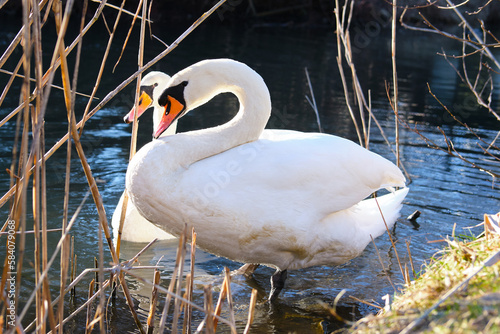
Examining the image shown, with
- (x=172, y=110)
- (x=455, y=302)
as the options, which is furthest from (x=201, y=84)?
(x=455, y=302)

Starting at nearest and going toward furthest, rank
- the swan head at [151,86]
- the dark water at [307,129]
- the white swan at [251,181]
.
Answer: the white swan at [251,181]
the dark water at [307,129]
the swan head at [151,86]

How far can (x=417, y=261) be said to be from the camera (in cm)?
453

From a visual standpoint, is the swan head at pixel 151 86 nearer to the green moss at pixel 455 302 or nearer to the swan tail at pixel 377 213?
the swan tail at pixel 377 213

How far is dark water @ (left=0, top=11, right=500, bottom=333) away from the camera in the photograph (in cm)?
412

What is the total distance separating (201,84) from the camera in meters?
3.63

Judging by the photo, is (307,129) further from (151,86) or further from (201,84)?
(201,84)

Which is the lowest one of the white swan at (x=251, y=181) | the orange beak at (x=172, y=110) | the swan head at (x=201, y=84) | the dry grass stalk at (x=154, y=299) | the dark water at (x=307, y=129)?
the dark water at (x=307, y=129)

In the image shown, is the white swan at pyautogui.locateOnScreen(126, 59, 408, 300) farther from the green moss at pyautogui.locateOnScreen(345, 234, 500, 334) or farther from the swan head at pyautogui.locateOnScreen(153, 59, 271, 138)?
the green moss at pyautogui.locateOnScreen(345, 234, 500, 334)

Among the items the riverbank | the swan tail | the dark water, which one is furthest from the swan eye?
the riverbank

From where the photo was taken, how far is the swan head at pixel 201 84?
3.62 m

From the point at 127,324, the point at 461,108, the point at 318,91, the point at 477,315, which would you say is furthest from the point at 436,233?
the point at 318,91

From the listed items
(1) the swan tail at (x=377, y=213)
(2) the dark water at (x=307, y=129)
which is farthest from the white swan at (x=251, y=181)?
(2) the dark water at (x=307, y=129)

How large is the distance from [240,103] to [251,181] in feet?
1.76

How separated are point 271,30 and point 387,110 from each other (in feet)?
39.9
